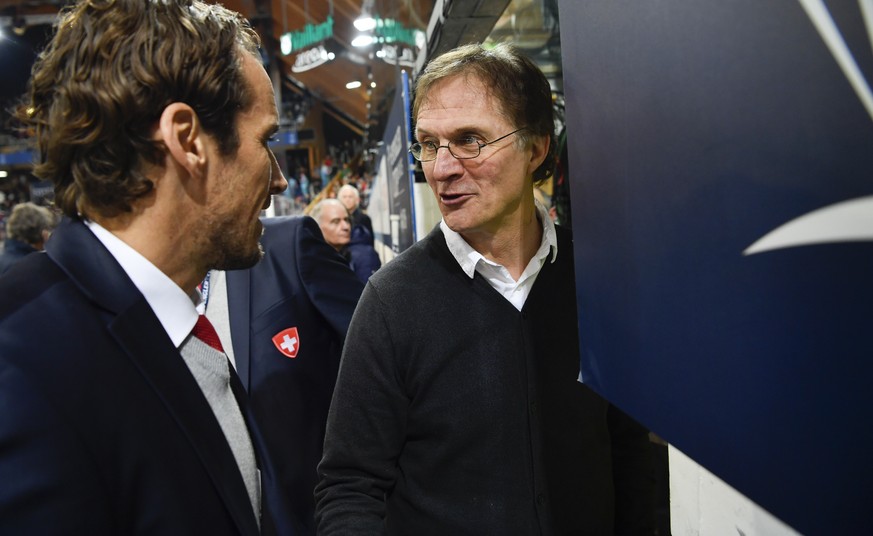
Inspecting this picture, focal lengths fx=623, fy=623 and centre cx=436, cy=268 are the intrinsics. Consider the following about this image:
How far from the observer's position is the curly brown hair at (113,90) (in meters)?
0.96

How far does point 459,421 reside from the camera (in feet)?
4.45

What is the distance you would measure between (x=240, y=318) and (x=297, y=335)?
0.55 ft

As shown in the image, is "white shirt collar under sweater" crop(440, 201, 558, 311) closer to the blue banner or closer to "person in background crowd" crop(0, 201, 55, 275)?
the blue banner

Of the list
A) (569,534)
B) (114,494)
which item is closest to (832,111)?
(114,494)

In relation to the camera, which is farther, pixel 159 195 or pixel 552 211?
pixel 552 211

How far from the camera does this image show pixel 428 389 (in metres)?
1.38

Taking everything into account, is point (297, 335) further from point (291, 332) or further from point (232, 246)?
point (232, 246)

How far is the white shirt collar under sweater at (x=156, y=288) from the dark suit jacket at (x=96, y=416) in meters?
0.03

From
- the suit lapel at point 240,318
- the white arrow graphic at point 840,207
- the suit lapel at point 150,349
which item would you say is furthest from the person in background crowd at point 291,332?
the white arrow graphic at point 840,207

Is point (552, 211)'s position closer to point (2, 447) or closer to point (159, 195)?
point (159, 195)

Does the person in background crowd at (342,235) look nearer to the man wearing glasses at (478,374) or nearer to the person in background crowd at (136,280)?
the man wearing glasses at (478,374)

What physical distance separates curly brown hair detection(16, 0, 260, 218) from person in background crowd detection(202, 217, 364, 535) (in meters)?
0.80

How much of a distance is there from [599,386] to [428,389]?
434mm

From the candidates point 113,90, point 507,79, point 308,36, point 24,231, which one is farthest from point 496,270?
point 308,36
